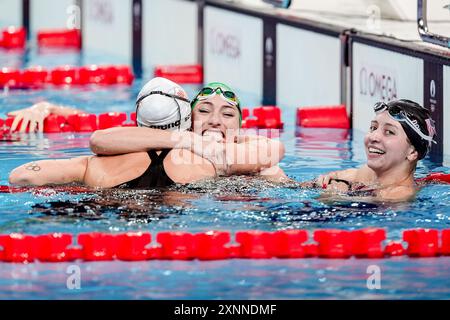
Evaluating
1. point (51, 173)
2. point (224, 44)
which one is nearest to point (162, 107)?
point (51, 173)

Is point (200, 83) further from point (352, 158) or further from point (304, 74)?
point (352, 158)

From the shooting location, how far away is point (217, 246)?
5133 millimetres

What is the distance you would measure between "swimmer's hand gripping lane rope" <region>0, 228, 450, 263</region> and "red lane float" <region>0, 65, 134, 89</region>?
6166 mm

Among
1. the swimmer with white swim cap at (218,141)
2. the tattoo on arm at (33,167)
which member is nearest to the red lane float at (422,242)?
the swimmer with white swim cap at (218,141)

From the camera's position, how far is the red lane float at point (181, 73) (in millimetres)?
11227

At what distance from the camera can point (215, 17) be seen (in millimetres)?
11250

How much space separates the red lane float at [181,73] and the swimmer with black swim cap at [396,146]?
5253mm

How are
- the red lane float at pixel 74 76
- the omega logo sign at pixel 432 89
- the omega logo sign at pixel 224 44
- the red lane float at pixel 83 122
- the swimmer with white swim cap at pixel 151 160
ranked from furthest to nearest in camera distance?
the red lane float at pixel 74 76
the omega logo sign at pixel 224 44
the red lane float at pixel 83 122
the omega logo sign at pixel 432 89
the swimmer with white swim cap at pixel 151 160

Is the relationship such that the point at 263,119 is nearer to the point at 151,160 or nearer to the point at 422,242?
the point at 151,160

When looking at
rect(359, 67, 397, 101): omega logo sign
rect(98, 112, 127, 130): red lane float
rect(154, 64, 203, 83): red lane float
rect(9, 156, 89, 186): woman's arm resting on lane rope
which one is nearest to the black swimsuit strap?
rect(9, 156, 89, 186): woman's arm resting on lane rope

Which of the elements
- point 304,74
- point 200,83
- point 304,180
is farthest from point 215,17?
point 304,180

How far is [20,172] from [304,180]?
161cm

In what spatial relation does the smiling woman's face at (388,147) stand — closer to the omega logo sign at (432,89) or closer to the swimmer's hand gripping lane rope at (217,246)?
the swimmer's hand gripping lane rope at (217,246)

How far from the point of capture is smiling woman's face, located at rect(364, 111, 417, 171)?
19.7 ft
